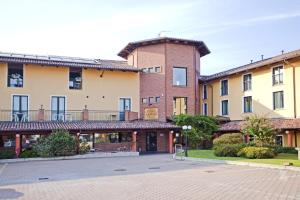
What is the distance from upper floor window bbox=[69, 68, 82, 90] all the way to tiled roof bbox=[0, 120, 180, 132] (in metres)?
3.85

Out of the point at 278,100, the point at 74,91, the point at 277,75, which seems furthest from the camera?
the point at 74,91

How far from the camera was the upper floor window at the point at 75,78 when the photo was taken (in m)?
32.1

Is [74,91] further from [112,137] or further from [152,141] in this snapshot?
[152,141]

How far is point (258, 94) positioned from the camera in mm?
31422

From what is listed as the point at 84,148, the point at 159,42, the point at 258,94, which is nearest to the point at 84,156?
the point at 84,148

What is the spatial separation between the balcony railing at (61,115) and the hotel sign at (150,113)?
223 cm

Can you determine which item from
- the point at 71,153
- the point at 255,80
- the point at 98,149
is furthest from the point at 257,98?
the point at 71,153

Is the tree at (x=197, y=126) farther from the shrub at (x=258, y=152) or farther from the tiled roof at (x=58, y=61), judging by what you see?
the shrub at (x=258, y=152)

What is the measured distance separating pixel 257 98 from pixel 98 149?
47.8 ft

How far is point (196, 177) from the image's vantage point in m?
14.6

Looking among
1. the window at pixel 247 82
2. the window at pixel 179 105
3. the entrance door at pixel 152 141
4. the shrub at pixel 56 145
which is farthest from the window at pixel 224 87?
the shrub at pixel 56 145

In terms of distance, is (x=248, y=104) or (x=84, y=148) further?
(x=248, y=104)

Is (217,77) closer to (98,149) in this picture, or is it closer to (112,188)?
(98,149)

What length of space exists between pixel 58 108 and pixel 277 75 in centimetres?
1881
